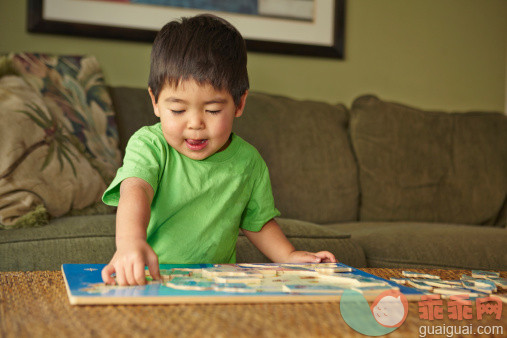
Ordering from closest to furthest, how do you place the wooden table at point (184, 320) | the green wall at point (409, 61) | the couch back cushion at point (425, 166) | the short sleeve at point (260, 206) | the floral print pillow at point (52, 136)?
the wooden table at point (184, 320), the short sleeve at point (260, 206), the floral print pillow at point (52, 136), the couch back cushion at point (425, 166), the green wall at point (409, 61)

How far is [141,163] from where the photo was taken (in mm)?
1060

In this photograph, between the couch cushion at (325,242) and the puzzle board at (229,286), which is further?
the couch cushion at (325,242)

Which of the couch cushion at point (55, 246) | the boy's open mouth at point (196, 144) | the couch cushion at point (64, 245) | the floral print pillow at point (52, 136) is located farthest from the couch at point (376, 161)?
the boy's open mouth at point (196, 144)

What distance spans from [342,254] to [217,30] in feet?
2.45

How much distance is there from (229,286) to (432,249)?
3.58 feet

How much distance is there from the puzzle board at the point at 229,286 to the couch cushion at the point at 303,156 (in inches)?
50.4

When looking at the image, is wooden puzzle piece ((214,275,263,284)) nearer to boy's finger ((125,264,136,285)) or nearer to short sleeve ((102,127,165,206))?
boy's finger ((125,264,136,285))

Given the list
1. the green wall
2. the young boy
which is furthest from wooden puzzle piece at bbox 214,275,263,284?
the green wall

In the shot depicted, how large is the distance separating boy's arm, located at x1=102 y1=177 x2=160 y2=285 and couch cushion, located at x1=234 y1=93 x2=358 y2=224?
1160 mm

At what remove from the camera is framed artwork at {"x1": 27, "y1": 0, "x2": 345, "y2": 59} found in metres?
2.31

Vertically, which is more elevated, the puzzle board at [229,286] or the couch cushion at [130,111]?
the couch cushion at [130,111]

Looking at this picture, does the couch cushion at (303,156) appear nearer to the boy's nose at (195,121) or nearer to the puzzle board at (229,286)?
the boy's nose at (195,121)

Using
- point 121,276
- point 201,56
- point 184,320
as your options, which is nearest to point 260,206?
point 201,56

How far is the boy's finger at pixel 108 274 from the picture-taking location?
713mm
